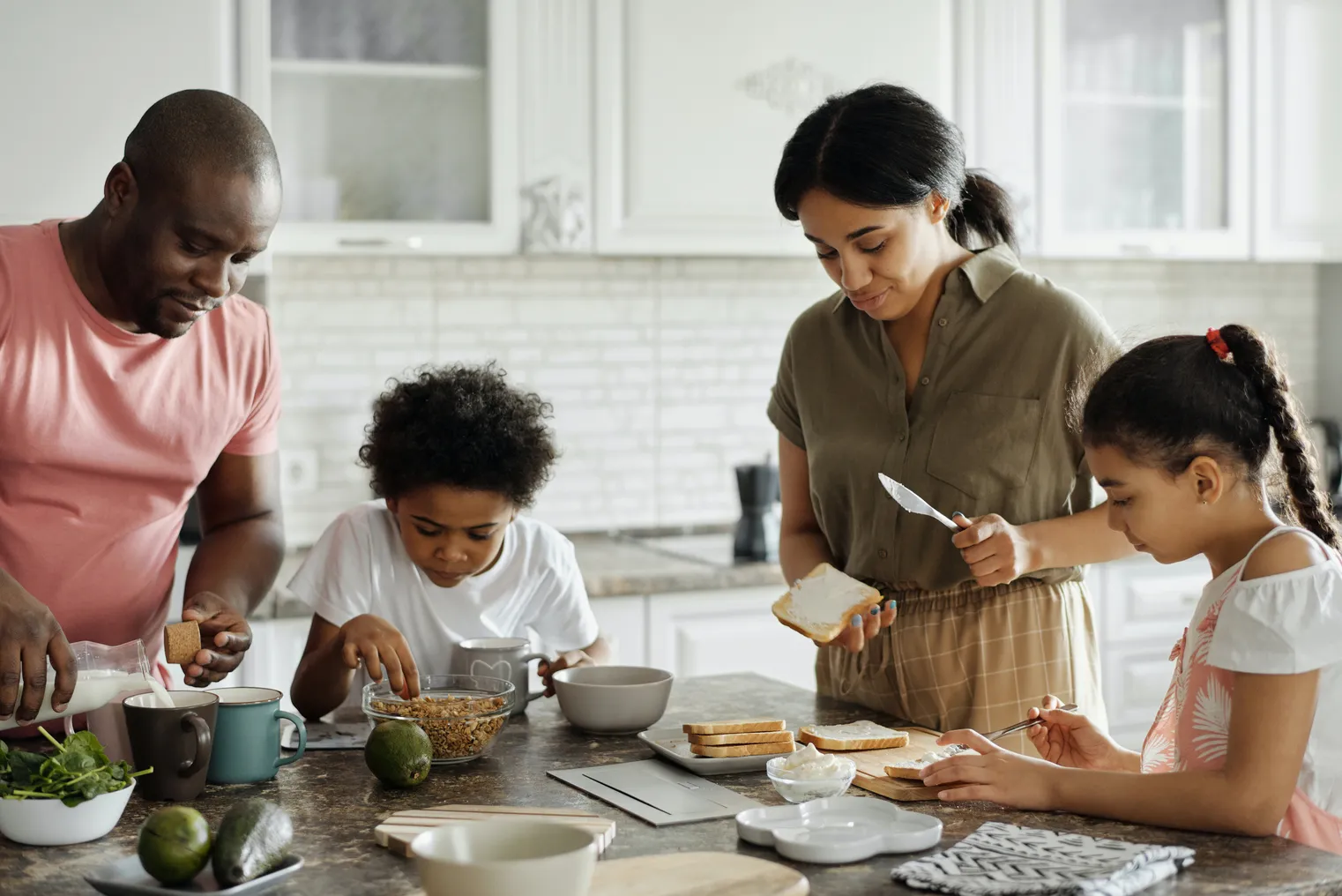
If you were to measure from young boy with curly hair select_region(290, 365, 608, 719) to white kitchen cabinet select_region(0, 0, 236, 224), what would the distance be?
1119 millimetres

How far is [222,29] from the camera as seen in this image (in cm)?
308

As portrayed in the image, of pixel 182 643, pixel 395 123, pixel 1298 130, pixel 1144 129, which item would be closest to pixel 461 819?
pixel 182 643

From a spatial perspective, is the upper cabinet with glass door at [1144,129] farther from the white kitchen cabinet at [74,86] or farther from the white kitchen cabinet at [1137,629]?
the white kitchen cabinet at [74,86]

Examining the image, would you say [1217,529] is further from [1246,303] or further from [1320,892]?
[1246,303]

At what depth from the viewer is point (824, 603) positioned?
1.96m

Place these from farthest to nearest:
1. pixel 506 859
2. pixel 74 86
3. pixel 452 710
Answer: pixel 74 86 < pixel 452 710 < pixel 506 859

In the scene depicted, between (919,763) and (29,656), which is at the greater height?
(29,656)

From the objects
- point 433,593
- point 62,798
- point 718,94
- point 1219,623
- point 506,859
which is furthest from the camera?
point 718,94

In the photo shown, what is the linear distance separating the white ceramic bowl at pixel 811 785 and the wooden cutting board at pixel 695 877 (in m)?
0.20

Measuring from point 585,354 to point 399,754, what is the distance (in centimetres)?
234

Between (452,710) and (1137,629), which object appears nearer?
(452,710)

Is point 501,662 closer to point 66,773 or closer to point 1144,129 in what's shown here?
point 66,773

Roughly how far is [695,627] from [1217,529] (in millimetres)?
1816

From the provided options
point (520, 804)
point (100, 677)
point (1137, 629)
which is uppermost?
point (100, 677)
